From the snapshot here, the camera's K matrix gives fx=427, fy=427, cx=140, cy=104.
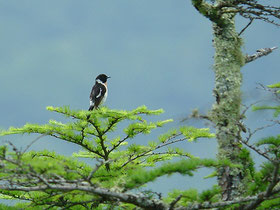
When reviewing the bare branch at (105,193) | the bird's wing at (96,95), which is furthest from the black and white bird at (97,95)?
the bare branch at (105,193)

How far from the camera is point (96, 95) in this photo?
10297 mm

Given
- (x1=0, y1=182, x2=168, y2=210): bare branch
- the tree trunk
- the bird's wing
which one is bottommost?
(x1=0, y1=182, x2=168, y2=210): bare branch

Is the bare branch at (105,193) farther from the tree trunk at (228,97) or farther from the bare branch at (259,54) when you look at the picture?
the bare branch at (259,54)

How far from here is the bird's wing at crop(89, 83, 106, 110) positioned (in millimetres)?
10094

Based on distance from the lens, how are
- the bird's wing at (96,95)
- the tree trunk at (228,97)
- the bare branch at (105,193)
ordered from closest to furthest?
the bare branch at (105,193) < the tree trunk at (228,97) < the bird's wing at (96,95)

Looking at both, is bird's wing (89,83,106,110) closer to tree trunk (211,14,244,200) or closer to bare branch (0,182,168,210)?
tree trunk (211,14,244,200)

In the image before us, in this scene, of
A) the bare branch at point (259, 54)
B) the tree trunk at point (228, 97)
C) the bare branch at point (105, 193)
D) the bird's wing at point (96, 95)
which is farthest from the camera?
the bird's wing at point (96, 95)

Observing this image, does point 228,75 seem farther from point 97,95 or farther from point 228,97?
point 97,95

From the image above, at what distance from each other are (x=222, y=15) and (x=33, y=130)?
4296 millimetres

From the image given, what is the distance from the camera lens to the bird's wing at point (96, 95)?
10094 millimetres

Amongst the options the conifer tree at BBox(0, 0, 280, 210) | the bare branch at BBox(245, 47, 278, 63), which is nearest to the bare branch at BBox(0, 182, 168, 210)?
the conifer tree at BBox(0, 0, 280, 210)

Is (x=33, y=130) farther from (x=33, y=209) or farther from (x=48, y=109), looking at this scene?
(x=33, y=209)

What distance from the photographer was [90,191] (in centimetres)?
441

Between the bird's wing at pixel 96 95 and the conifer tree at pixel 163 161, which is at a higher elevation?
the bird's wing at pixel 96 95
